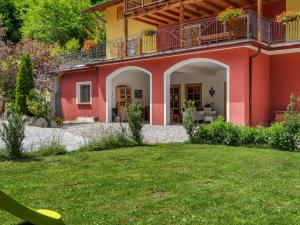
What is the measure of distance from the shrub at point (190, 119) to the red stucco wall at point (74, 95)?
1018 centimetres

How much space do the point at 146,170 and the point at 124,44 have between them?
40.0 ft

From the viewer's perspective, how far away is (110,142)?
9492 mm

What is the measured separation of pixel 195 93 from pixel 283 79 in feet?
19.0

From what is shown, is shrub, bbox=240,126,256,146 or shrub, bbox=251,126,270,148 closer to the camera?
shrub, bbox=251,126,270,148

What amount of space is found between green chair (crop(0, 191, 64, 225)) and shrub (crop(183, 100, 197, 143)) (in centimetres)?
771

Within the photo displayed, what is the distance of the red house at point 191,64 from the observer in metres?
14.0

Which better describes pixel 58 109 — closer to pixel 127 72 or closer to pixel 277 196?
pixel 127 72

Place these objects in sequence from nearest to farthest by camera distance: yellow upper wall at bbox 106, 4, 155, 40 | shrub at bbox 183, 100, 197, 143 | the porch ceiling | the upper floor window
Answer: shrub at bbox 183, 100, 197, 143 → the porch ceiling → yellow upper wall at bbox 106, 4, 155, 40 → the upper floor window

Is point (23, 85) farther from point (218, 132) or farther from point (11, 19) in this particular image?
point (11, 19)

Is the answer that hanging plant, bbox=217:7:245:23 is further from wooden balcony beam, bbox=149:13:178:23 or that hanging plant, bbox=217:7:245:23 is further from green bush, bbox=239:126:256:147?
green bush, bbox=239:126:256:147

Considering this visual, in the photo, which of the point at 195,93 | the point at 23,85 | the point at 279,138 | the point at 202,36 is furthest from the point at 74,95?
the point at 279,138

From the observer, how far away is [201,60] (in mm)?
14922

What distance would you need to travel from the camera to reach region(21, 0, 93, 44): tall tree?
113 feet

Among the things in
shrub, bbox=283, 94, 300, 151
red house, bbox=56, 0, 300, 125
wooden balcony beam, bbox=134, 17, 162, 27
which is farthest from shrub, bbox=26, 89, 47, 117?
shrub, bbox=283, 94, 300, 151
